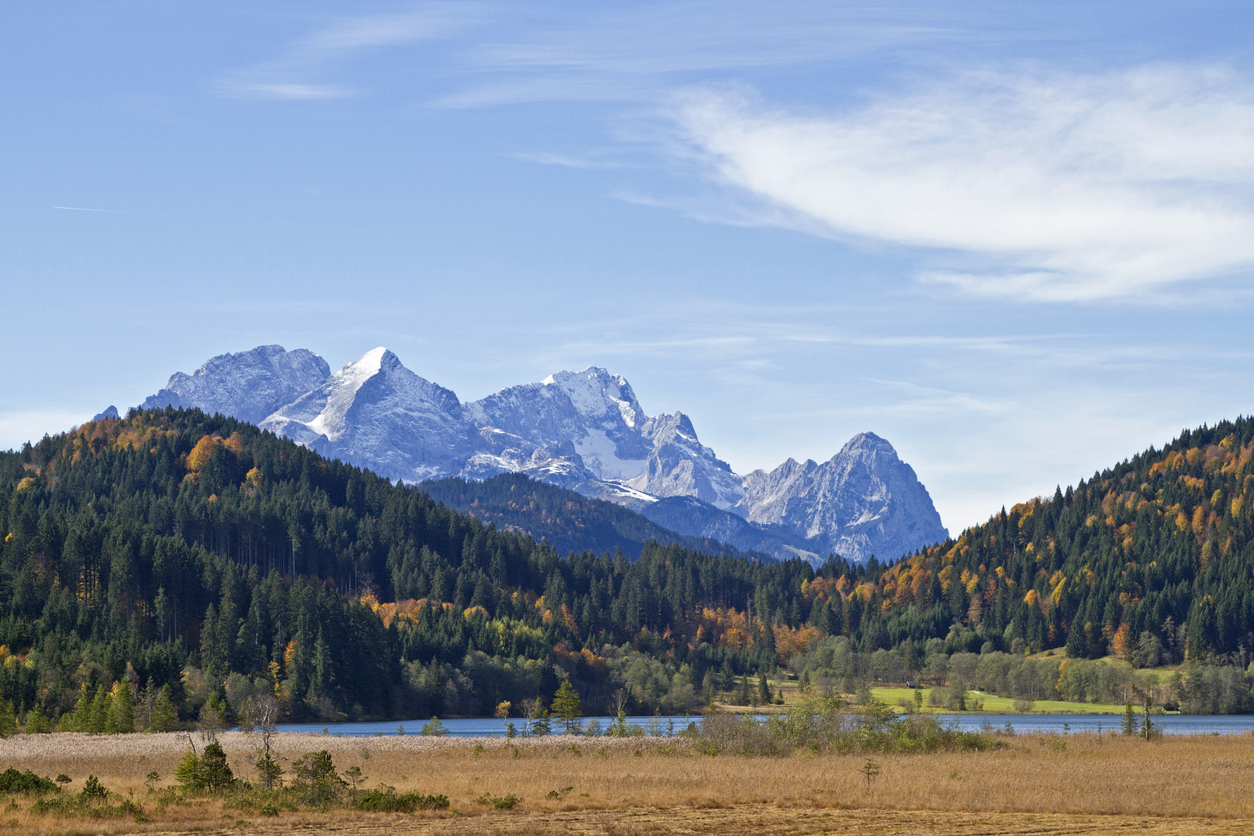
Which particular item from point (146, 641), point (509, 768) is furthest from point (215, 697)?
point (509, 768)

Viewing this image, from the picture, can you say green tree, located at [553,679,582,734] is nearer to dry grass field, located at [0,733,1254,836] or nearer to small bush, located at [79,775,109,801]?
dry grass field, located at [0,733,1254,836]

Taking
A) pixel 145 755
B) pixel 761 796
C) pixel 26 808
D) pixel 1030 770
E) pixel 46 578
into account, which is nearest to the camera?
pixel 26 808

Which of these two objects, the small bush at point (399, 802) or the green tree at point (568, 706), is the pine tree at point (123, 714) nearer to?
the green tree at point (568, 706)

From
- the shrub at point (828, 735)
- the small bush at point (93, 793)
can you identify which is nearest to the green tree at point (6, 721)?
the small bush at point (93, 793)

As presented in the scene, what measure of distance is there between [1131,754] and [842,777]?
109 ft

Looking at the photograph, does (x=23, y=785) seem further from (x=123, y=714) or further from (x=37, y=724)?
(x=37, y=724)

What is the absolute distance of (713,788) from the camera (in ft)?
246

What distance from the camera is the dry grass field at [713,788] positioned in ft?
198

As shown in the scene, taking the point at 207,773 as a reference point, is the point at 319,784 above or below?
below

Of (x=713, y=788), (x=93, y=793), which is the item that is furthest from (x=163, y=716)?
(x=713, y=788)

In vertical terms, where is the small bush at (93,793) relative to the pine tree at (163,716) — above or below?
above

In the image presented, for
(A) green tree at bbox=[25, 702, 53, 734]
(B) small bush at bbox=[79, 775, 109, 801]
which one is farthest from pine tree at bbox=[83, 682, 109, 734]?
(B) small bush at bbox=[79, 775, 109, 801]

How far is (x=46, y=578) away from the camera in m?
197

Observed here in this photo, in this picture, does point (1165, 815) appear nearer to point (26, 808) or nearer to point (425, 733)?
point (26, 808)
